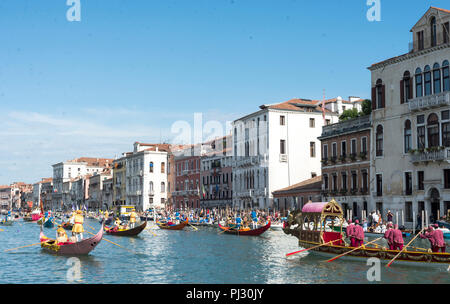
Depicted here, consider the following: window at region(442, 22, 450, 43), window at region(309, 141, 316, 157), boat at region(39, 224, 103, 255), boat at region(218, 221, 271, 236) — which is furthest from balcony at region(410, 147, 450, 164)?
boat at region(39, 224, 103, 255)

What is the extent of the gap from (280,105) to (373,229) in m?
21.0

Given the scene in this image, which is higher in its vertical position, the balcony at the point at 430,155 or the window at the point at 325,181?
the balcony at the point at 430,155

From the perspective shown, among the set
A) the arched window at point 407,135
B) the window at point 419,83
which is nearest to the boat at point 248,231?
the arched window at point 407,135

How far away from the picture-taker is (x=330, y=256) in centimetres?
2025

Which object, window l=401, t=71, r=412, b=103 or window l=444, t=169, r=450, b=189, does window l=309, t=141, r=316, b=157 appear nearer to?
window l=401, t=71, r=412, b=103

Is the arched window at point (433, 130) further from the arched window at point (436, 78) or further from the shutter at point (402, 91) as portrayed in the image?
the shutter at point (402, 91)

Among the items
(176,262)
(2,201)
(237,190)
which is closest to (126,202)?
(237,190)

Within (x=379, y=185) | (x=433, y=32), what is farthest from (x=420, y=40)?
(x=379, y=185)

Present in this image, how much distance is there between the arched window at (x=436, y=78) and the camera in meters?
31.8

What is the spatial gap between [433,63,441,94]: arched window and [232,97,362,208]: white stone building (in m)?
15.9

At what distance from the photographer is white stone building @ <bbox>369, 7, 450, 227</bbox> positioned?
31.6 metres

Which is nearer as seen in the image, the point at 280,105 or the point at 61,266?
the point at 61,266
